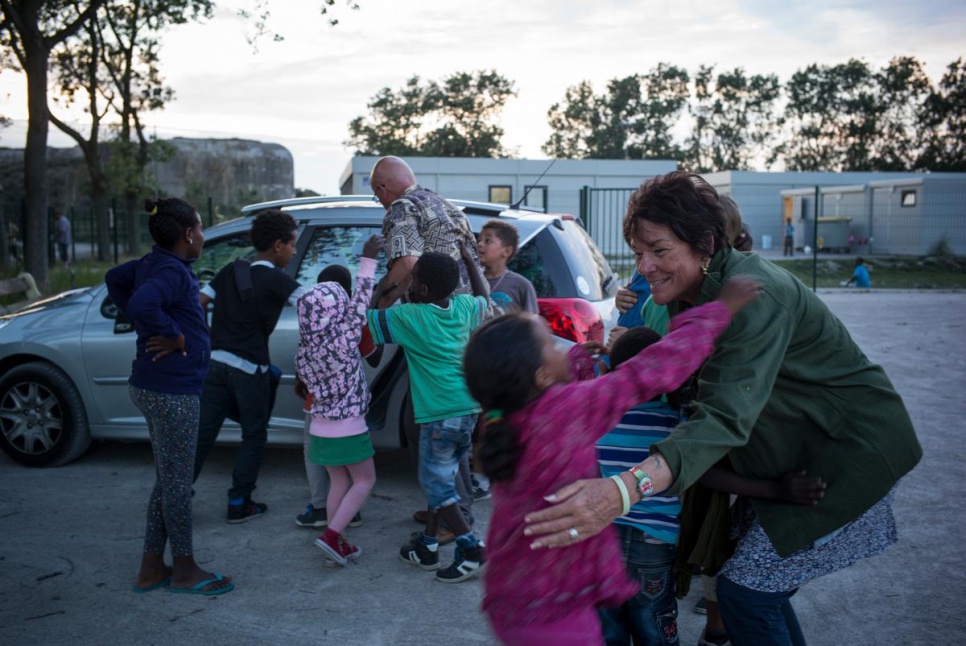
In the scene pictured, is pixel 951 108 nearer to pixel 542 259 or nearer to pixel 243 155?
pixel 243 155

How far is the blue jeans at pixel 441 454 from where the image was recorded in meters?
4.23

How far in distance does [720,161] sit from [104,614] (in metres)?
80.6

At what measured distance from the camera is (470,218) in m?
5.84

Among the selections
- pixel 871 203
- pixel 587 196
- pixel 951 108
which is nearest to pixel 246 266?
pixel 587 196

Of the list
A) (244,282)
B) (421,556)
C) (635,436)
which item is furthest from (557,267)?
(635,436)

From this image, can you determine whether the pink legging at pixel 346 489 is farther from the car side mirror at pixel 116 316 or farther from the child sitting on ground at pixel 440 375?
the car side mirror at pixel 116 316

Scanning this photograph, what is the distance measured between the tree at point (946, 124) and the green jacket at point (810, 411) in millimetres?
76168

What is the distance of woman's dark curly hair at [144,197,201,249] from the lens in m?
3.95

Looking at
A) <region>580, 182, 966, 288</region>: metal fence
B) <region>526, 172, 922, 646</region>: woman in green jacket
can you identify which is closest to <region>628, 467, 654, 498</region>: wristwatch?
<region>526, 172, 922, 646</region>: woman in green jacket

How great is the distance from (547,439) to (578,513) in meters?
0.21

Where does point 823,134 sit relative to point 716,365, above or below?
above

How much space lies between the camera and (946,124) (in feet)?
224

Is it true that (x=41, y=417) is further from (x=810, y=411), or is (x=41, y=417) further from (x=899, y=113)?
(x=899, y=113)

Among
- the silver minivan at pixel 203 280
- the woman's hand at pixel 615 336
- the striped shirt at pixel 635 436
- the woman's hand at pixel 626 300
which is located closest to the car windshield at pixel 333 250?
the silver minivan at pixel 203 280
